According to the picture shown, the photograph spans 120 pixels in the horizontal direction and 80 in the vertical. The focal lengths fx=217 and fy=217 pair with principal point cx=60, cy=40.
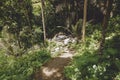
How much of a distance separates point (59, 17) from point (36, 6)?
234 cm

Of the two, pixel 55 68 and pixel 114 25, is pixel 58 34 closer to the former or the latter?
A: pixel 114 25

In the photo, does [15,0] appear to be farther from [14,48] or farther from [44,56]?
[44,56]

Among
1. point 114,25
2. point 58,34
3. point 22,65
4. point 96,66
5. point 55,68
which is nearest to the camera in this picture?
point 96,66

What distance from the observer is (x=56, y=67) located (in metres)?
13.6

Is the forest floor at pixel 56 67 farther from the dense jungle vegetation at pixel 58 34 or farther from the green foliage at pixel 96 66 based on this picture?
the green foliage at pixel 96 66

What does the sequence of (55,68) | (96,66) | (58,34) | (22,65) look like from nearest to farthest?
(96,66)
(55,68)
(22,65)
(58,34)

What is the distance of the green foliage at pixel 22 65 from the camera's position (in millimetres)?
13742

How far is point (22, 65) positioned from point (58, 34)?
185 inches

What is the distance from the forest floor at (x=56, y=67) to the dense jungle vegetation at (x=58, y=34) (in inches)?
11.7

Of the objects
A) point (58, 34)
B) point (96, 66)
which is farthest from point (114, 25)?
point (96, 66)

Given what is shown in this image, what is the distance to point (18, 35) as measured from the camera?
1834 cm

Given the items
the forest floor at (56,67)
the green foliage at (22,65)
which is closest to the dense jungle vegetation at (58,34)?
the green foliage at (22,65)

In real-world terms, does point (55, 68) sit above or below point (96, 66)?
below

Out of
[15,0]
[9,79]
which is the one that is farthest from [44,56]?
[15,0]
